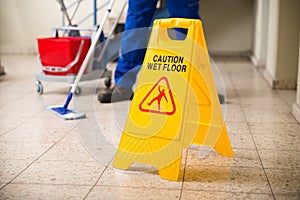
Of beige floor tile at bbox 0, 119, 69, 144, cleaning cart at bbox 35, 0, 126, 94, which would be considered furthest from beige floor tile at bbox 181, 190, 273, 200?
cleaning cart at bbox 35, 0, 126, 94

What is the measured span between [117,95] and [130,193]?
4.14 ft

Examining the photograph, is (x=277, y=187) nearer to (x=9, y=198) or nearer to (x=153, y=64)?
(x=153, y=64)

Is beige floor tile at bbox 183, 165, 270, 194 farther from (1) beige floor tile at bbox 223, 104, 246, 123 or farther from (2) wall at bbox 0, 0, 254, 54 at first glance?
(2) wall at bbox 0, 0, 254, 54

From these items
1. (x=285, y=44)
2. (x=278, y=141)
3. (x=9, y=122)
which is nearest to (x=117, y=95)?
(x=9, y=122)

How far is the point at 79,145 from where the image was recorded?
1761mm

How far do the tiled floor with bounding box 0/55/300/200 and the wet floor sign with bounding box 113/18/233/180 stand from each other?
7 centimetres

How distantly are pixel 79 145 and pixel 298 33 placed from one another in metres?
1.72

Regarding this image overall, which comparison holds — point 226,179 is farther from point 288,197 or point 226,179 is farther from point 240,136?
point 240,136

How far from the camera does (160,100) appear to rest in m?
1.45

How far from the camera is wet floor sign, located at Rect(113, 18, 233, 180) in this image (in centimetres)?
141

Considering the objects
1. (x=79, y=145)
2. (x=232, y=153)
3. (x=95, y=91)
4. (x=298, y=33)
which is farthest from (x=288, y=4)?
(x=79, y=145)

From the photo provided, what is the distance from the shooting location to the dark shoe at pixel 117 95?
2.51 metres

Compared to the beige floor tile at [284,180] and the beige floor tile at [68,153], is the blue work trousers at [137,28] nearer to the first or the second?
the beige floor tile at [68,153]

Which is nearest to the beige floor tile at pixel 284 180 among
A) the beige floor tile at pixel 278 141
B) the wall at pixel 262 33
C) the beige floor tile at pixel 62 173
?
the beige floor tile at pixel 278 141
